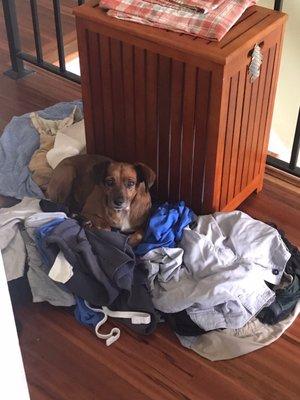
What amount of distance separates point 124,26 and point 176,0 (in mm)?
191

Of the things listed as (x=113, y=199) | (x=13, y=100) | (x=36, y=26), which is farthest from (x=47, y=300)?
(x=36, y=26)

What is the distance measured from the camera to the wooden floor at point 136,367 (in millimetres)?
1703

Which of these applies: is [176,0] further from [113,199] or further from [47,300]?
[47,300]

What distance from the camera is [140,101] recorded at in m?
2.02

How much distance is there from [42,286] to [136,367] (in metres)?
0.40

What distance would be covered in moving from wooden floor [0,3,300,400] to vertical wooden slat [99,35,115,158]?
656 mm

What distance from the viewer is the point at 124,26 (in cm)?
190

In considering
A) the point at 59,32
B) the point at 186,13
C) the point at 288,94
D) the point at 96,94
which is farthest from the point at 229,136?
the point at 288,94

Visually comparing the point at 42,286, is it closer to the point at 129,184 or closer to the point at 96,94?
the point at 129,184

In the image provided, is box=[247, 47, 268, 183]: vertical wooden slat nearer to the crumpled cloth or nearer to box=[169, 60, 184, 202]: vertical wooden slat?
box=[169, 60, 184, 202]: vertical wooden slat

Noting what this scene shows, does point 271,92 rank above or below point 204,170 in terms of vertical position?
above

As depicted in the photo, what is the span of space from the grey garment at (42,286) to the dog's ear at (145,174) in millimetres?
412

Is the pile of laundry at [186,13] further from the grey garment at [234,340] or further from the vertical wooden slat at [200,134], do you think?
the grey garment at [234,340]

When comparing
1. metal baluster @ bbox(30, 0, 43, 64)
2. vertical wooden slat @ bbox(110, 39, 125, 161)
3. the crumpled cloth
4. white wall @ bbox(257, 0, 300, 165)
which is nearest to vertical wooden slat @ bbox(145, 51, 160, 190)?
vertical wooden slat @ bbox(110, 39, 125, 161)
